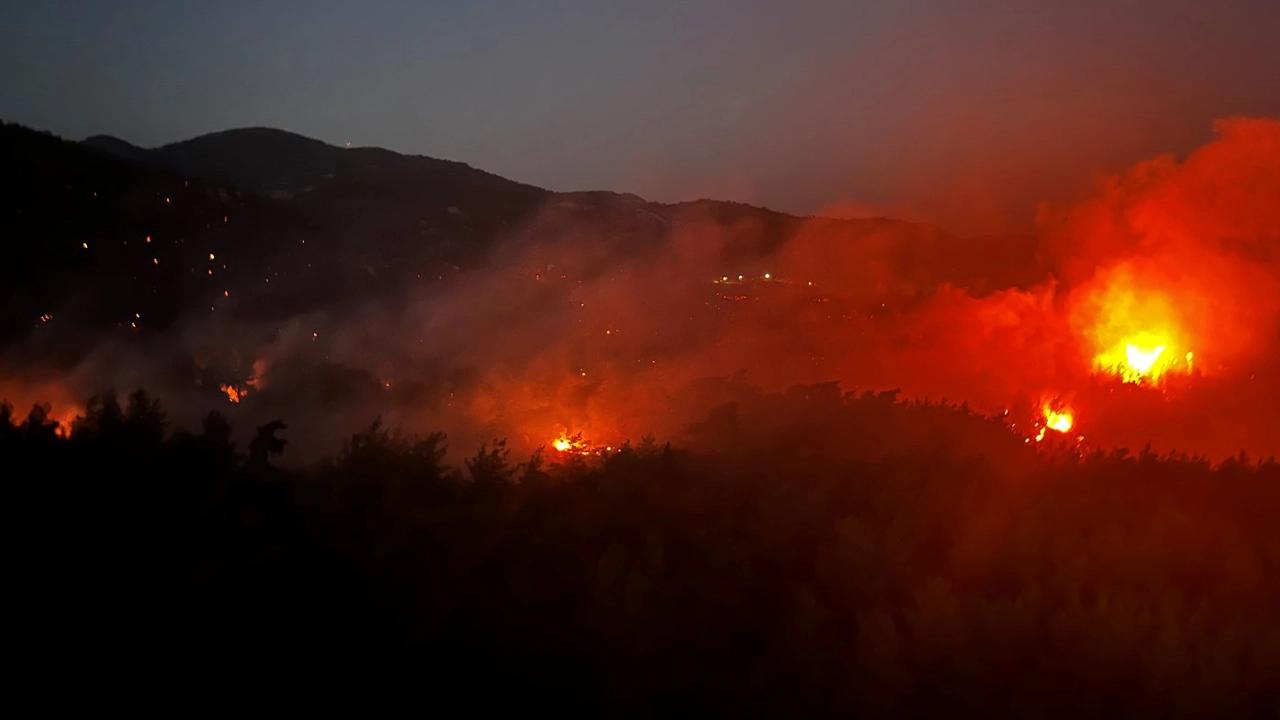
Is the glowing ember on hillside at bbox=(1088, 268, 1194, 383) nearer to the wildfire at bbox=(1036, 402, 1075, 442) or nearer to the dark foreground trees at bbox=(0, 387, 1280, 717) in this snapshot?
the wildfire at bbox=(1036, 402, 1075, 442)

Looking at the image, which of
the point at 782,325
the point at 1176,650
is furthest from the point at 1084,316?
the point at 1176,650

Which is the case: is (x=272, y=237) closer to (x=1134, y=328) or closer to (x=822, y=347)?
(x=822, y=347)

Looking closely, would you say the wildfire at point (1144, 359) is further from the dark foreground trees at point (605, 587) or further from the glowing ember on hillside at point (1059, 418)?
the dark foreground trees at point (605, 587)

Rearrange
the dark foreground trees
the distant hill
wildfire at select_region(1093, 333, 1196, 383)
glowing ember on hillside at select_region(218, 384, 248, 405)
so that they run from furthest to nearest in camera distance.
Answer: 1. the distant hill
2. glowing ember on hillside at select_region(218, 384, 248, 405)
3. wildfire at select_region(1093, 333, 1196, 383)
4. the dark foreground trees

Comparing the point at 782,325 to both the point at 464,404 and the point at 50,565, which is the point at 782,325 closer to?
the point at 464,404

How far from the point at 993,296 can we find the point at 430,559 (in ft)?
40.1


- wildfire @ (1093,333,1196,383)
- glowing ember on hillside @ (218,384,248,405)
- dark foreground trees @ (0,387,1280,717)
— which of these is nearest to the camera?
dark foreground trees @ (0,387,1280,717)

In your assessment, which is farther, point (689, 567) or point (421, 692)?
point (689, 567)

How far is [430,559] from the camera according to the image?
451 centimetres

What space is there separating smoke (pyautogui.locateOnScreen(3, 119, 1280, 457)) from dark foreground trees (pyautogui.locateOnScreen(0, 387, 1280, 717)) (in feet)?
12.5

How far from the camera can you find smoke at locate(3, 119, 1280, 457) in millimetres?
10977

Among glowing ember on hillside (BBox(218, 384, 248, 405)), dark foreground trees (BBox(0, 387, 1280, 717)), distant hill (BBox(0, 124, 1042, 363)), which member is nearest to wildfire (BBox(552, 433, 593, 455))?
dark foreground trees (BBox(0, 387, 1280, 717))

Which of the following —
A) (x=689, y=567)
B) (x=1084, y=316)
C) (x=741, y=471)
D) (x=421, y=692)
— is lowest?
(x=421, y=692)

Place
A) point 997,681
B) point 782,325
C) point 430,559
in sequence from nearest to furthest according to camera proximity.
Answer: point 997,681 → point 430,559 → point 782,325
